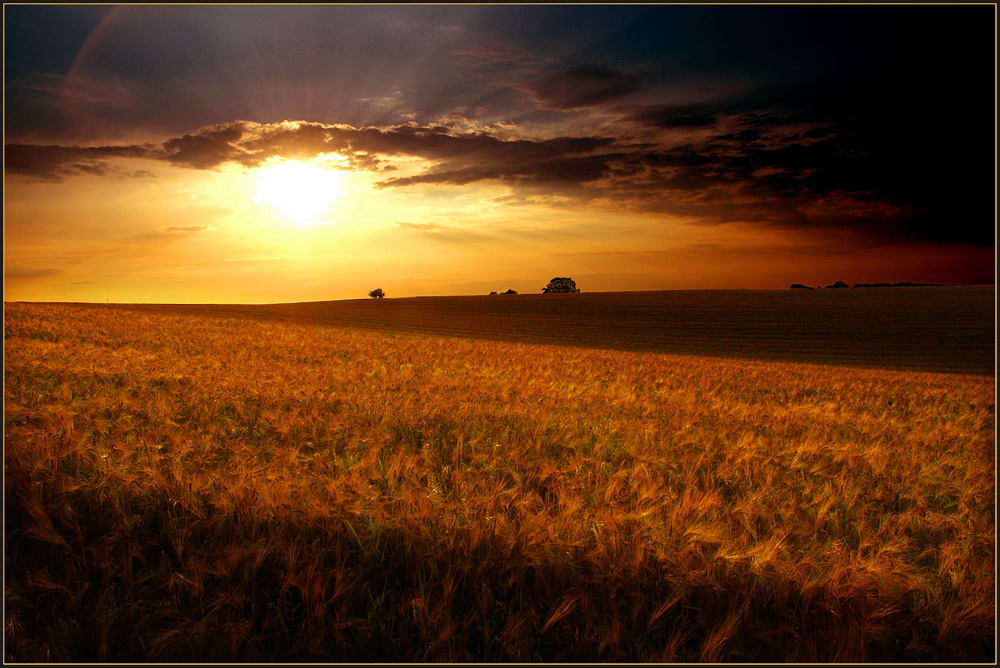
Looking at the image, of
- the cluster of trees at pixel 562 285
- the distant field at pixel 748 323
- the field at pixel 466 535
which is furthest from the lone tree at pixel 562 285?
the field at pixel 466 535

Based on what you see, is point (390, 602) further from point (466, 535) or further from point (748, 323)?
point (748, 323)

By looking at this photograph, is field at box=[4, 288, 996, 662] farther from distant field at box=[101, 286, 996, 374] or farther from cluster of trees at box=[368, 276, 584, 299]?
cluster of trees at box=[368, 276, 584, 299]

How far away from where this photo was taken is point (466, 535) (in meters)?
2.58

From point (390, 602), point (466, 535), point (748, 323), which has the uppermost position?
point (748, 323)

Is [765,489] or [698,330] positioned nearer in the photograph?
[765,489]

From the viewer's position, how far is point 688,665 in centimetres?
189

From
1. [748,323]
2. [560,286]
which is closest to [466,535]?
[748,323]

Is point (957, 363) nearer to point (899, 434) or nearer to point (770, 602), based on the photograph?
point (899, 434)

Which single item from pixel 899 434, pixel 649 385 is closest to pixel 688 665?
pixel 899 434

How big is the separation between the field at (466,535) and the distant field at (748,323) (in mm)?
26060

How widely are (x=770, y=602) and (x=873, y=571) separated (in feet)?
2.05

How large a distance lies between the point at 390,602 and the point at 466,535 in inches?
19.9

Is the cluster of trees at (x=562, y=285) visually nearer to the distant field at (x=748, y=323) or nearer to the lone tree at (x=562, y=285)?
the lone tree at (x=562, y=285)

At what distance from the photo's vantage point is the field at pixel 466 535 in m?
2.03
